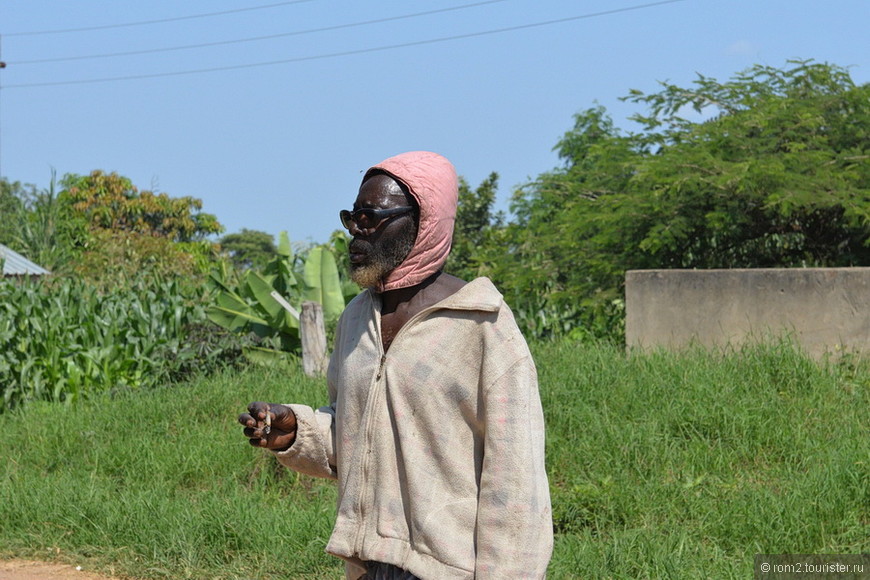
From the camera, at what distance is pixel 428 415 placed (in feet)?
7.52

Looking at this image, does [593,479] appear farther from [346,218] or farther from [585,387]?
[346,218]

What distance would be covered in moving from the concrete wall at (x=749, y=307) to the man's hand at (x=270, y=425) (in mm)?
5556

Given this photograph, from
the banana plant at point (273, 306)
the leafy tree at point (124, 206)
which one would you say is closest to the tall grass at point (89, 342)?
the banana plant at point (273, 306)

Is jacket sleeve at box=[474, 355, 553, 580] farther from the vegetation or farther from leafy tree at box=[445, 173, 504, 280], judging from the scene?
leafy tree at box=[445, 173, 504, 280]

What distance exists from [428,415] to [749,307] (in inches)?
226

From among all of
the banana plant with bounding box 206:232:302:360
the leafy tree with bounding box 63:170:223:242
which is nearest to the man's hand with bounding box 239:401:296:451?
the banana plant with bounding box 206:232:302:360

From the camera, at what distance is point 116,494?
6.27 m

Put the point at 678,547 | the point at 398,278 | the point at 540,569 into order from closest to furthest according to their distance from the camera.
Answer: the point at 540,569
the point at 398,278
the point at 678,547

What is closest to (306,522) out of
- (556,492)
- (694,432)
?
(556,492)

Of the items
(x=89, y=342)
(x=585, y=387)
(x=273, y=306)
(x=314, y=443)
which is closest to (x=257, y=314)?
(x=273, y=306)

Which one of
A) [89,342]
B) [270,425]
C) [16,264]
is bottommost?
[270,425]

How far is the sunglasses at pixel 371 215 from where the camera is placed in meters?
2.36

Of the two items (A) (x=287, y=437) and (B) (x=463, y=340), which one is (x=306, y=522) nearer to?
(A) (x=287, y=437)

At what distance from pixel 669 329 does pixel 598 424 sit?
209 cm
